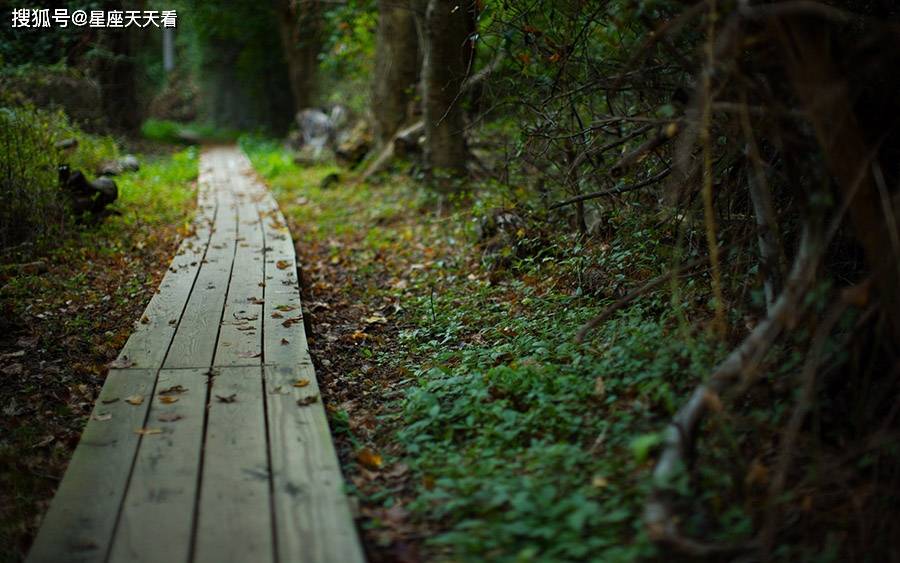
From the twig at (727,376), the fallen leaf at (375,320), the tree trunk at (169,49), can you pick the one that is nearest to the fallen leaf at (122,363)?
the fallen leaf at (375,320)

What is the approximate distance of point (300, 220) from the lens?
966 cm

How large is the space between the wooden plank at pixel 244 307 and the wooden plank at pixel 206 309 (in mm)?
56

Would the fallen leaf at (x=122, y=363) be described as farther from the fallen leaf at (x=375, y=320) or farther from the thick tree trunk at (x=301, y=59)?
the thick tree trunk at (x=301, y=59)

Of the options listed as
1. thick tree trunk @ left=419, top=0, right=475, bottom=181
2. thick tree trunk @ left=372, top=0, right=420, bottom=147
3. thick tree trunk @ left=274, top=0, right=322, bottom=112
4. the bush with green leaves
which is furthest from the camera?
thick tree trunk @ left=274, top=0, right=322, bottom=112

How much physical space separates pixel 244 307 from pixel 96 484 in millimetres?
2385

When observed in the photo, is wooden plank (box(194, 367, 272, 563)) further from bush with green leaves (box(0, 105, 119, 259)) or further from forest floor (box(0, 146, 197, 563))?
bush with green leaves (box(0, 105, 119, 259))

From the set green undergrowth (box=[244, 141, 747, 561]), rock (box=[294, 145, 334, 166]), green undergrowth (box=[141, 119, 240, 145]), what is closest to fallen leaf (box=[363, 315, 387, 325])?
green undergrowth (box=[244, 141, 747, 561])

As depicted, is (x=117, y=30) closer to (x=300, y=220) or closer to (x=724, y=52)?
(x=300, y=220)

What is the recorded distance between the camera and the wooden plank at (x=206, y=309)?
418 centimetres

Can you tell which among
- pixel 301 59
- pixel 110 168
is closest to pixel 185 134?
pixel 301 59

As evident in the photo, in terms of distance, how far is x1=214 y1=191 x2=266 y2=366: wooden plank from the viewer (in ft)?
13.8

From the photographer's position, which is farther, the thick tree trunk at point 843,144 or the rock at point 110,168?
the rock at point 110,168

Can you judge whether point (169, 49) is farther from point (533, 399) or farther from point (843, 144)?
point (843, 144)

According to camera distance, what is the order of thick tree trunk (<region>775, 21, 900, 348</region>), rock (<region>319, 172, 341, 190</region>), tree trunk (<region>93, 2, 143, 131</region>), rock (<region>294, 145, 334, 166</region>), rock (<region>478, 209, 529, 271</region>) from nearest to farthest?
thick tree trunk (<region>775, 21, 900, 348</region>), rock (<region>478, 209, 529, 271</region>), rock (<region>319, 172, 341, 190</region>), rock (<region>294, 145, 334, 166</region>), tree trunk (<region>93, 2, 143, 131</region>)
